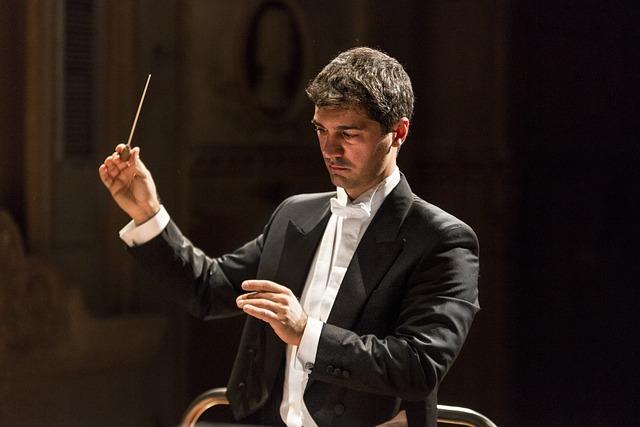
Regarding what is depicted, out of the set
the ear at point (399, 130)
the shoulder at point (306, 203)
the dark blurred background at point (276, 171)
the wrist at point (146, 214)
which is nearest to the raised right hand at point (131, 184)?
the wrist at point (146, 214)

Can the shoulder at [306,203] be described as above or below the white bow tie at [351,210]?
below

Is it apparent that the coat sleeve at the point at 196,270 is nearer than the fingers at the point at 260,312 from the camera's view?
No

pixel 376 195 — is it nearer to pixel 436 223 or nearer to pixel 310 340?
pixel 436 223

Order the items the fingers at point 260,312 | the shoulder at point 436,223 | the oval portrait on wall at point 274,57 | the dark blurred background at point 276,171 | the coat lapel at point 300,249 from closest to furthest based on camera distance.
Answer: the fingers at point 260,312, the shoulder at point 436,223, the coat lapel at point 300,249, the dark blurred background at point 276,171, the oval portrait on wall at point 274,57

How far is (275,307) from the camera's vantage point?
1.62 meters

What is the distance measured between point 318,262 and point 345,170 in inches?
7.7

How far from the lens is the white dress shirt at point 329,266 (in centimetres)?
179

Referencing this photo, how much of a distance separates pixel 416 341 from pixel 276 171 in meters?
1.14

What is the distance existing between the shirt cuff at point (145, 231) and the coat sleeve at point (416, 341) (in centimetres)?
42

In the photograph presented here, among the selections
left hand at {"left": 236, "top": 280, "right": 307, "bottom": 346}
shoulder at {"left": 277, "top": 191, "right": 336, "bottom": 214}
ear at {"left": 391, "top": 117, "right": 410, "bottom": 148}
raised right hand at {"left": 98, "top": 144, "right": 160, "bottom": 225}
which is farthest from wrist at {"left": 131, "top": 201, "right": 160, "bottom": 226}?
ear at {"left": 391, "top": 117, "right": 410, "bottom": 148}

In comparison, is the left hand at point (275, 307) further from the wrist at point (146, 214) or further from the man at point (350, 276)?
the wrist at point (146, 214)

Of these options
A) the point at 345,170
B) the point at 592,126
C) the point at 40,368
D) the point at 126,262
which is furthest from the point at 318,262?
the point at 40,368

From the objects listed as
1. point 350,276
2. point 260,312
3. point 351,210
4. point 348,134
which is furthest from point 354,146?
point 260,312

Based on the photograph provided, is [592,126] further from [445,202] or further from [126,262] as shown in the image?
[126,262]
